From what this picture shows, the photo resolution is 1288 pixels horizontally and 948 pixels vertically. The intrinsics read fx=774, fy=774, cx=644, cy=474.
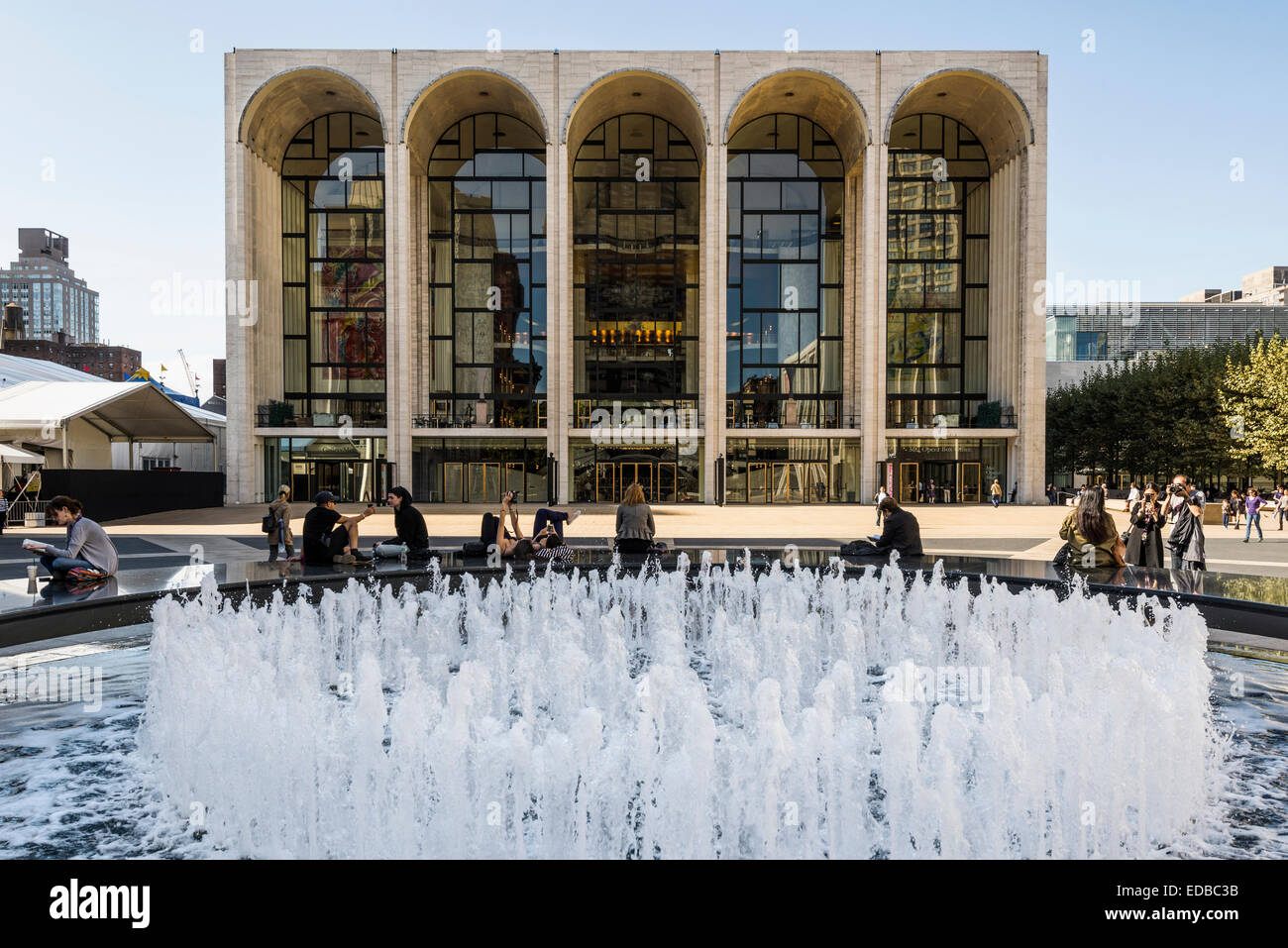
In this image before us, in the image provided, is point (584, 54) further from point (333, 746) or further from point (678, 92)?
point (333, 746)

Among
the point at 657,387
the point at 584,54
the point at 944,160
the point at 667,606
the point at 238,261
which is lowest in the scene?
the point at 667,606

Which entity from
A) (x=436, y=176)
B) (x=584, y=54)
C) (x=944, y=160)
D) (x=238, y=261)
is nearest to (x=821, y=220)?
(x=944, y=160)

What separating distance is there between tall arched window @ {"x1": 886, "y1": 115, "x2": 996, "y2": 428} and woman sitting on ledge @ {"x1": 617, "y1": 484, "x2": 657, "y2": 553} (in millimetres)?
32959

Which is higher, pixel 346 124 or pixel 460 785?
pixel 346 124

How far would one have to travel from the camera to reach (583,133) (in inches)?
1583

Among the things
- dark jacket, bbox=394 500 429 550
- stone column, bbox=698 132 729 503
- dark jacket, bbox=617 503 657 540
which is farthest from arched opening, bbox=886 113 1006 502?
dark jacket, bbox=394 500 429 550

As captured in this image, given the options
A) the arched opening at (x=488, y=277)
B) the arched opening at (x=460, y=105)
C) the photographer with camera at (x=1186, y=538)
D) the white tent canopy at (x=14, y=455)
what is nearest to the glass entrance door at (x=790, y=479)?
the arched opening at (x=488, y=277)

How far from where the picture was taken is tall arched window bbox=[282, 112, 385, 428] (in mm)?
40719

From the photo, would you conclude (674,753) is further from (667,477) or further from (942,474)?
(942,474)

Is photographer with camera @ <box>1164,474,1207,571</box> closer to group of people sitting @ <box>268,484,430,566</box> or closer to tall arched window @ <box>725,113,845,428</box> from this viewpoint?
group of people sitting @ <box>268,484,430,566</box>

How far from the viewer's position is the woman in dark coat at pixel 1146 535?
1173 cm

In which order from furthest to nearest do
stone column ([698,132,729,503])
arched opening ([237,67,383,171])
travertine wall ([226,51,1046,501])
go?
1. stone column ([698,132,729,503])
2. travertine wall ([226,51,1046,501])
3. arched opening ([237,67,383,171])
